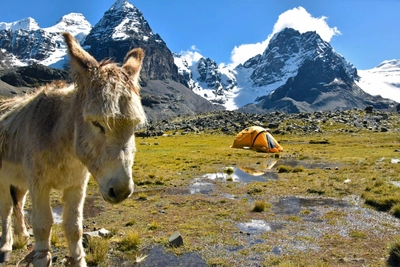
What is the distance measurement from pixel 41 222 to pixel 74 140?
5.77 feet

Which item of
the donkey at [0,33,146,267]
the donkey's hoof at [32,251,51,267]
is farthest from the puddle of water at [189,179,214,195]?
the donkey's hoof at [32,251,51,267]

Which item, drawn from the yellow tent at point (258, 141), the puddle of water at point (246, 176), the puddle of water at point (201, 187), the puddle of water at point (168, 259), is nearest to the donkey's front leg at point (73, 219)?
the puddle of water at point (168, 259)

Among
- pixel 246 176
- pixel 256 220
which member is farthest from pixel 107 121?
pixel 246 176

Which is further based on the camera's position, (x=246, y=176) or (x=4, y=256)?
(x=246, y=176)

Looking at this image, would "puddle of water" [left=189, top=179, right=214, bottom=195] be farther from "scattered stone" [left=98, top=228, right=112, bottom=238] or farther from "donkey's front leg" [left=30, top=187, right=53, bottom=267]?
"donkey's front leg" [left=30, top=187, right=53, bottom=267]

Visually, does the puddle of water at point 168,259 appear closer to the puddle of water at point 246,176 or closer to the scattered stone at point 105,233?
the scattered stone at point 105,233

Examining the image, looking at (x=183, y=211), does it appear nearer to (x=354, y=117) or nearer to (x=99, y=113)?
(x=99, y=113)

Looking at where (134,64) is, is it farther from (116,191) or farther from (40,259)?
(40,259)

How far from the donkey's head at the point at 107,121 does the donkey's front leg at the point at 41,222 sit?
55.2 inches

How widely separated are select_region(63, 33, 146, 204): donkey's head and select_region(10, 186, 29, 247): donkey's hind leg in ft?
14.1

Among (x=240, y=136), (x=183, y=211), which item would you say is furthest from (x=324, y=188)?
(x=240, y=136)

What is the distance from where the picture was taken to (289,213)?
1204cm

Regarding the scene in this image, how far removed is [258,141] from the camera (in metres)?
39.7

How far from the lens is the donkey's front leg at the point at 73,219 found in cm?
586
